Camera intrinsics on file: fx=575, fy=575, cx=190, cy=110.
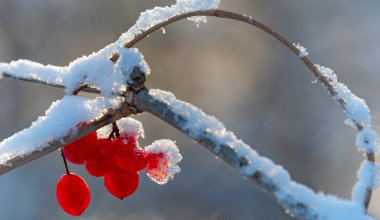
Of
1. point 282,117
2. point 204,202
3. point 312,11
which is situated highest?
point 312,11

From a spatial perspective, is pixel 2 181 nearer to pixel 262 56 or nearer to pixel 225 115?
pixel 225 115

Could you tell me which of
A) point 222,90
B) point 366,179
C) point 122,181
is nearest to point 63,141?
point 122,181

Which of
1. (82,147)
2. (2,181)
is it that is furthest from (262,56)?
(82,147)

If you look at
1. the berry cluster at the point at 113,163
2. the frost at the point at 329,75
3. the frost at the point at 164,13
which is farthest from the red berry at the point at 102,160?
the frost at the point at 329,75

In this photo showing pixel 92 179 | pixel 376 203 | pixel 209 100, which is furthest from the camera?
pixel 209 100

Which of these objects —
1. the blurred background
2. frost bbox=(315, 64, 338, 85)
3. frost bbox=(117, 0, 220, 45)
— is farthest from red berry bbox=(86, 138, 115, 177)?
the blurred background

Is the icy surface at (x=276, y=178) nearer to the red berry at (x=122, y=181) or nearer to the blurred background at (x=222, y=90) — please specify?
the red berry at (x=122, y=181)

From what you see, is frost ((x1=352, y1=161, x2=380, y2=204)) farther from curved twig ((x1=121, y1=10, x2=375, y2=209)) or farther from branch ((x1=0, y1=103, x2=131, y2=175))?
branch ((x1=0, y1=103, x2=131, y2=175))
